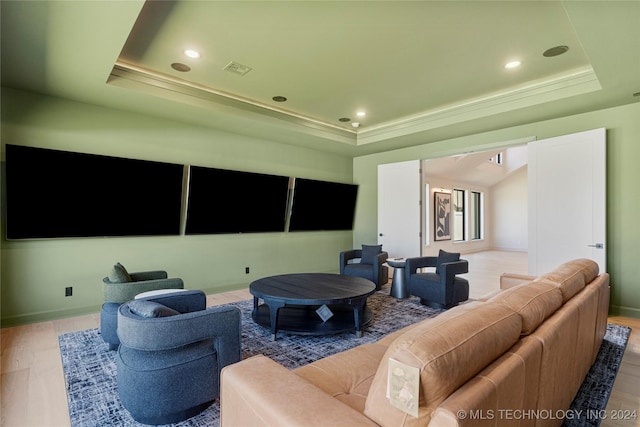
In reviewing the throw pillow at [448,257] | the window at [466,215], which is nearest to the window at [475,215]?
the window at [466,215]

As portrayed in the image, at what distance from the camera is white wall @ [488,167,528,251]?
12008mm

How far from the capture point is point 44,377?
2518 mm

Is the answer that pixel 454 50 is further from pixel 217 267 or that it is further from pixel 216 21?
pixel 217 267

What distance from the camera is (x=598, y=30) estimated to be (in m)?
2.43

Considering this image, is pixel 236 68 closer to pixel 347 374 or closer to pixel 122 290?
pixel 122 290

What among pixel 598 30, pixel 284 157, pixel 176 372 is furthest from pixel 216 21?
pixel 284 157

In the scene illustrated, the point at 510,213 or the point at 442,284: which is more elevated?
the point at 510,213

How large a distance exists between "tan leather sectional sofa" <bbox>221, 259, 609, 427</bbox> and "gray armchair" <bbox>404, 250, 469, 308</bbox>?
2336 millimetres

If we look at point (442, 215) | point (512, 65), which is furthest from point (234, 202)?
point (442, 215)

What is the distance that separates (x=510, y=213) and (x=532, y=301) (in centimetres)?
1255

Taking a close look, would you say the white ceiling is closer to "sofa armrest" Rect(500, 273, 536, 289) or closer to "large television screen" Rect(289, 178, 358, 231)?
"large television screen" Rect(289, 178, 358, 231)

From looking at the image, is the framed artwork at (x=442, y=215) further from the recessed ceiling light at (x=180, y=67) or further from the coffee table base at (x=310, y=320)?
the recessed ceiling light at (x=180, y=67)

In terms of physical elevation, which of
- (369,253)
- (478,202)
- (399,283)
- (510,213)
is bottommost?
(399,283)

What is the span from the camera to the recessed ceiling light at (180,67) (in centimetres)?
346
